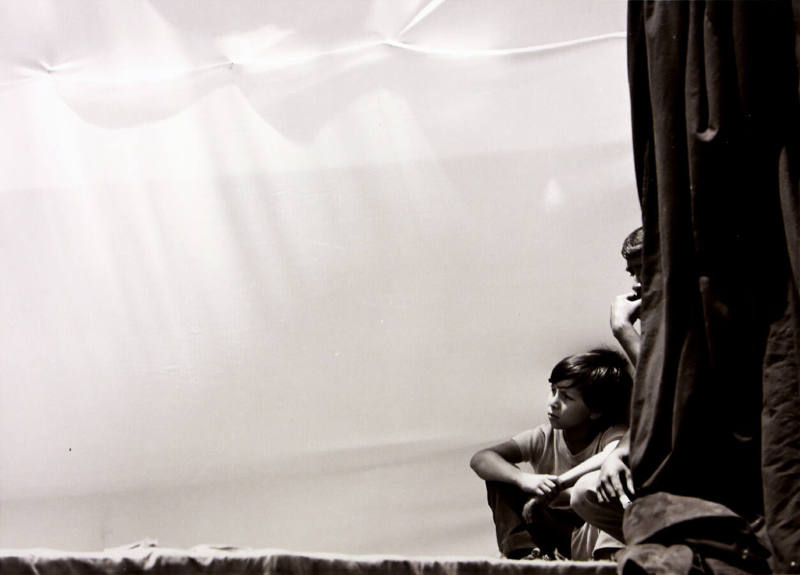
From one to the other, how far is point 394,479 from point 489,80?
1.38 metres

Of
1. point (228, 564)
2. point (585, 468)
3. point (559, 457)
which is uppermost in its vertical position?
point (228, 564)

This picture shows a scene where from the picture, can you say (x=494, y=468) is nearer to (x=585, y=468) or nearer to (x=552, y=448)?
(x=552, y=448)

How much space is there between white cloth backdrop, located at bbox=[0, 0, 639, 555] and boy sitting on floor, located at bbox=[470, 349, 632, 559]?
0.37 meters

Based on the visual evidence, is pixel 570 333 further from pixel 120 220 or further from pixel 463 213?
pixel 120 220

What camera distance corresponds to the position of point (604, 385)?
310cm

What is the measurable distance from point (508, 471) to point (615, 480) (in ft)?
4.08

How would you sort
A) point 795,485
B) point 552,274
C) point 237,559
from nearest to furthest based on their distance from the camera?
point 795,485
point 237,559
point 552,274

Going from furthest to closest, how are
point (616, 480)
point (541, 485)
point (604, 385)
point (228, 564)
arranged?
point (604, 385), point (541, 485), point (616, 480), point (228, 564)

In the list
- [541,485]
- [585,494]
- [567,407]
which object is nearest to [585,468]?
[541,485]

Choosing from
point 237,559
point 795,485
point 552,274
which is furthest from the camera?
point 552,274

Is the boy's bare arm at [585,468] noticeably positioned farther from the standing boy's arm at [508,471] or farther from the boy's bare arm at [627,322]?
the boy's bare arm at [627,322]

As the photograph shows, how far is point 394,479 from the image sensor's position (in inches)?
145

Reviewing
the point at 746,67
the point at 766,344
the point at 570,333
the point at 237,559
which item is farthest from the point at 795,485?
the point at 570,333

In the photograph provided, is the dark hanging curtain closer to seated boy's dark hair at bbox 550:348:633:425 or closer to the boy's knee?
the boy's knee
